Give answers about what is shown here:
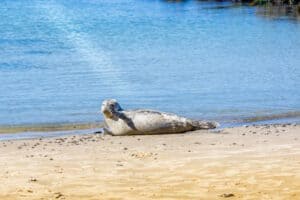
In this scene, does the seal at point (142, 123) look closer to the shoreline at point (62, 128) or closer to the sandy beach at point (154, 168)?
the shoreline at point (62, 128)

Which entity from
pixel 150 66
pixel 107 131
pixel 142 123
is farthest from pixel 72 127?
pixel 150 66

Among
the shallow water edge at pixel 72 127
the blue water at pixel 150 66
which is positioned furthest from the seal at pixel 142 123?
the blue water at pixel 150 66

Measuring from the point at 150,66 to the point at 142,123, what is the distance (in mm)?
10206

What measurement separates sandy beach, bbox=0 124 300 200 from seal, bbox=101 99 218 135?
0.74m

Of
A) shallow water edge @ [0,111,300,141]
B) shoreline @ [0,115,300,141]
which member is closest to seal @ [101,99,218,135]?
shoreline @ [0,115,300,141]

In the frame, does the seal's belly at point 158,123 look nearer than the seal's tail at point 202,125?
Yes

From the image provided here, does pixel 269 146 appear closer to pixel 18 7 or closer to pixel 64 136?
pixel 64 136

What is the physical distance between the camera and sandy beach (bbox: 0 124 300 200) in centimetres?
754

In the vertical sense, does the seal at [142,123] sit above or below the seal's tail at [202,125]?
above

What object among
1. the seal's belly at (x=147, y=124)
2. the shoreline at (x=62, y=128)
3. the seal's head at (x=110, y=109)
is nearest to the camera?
the seal's belly at (x=147, y=124)

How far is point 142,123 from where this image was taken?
12258 mm

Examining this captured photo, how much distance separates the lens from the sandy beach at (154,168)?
754 centimetres

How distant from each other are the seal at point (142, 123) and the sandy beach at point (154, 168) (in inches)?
29.1

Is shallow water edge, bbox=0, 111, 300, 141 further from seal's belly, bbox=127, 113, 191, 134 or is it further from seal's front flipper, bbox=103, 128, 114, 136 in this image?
seal's belly, bbox=127, 113, 191, 134
